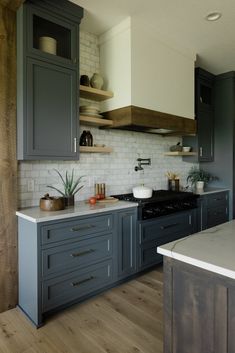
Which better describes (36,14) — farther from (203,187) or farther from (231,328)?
(203,187)

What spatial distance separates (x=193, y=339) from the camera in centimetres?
122

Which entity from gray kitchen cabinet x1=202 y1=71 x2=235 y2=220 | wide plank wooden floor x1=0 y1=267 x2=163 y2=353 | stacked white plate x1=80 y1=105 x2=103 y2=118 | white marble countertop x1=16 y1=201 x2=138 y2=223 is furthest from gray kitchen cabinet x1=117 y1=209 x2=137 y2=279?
gray kitchen cabinet x1=202 y1=71 x2=235 y2=220

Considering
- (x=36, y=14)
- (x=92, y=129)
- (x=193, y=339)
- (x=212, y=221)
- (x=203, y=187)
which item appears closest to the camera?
(x=193, y=339)

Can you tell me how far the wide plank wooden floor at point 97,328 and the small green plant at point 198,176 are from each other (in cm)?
246

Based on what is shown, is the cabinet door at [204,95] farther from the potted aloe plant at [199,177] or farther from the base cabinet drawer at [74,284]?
the base cabinet drawer at [74,284]

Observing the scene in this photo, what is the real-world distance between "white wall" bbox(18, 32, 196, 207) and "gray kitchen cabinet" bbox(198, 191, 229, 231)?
27.1 inches

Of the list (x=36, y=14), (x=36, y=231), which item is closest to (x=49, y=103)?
(x=36, y=14)

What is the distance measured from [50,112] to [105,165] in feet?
3.59

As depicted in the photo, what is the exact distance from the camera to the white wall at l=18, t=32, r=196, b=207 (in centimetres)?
262

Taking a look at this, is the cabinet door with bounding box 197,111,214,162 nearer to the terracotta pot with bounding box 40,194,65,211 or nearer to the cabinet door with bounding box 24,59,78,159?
the cabinet door with bounding box 24,59,78,159

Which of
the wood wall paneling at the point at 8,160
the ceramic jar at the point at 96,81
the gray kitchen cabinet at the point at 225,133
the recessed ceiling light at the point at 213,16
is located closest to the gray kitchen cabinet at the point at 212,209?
the gray kitchen cabinet at the point at 225,133

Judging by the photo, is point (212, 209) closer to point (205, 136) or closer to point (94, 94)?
point (205, 136)

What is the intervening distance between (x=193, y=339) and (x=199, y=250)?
43 cm

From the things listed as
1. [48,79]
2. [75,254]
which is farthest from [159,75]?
[75,254]
